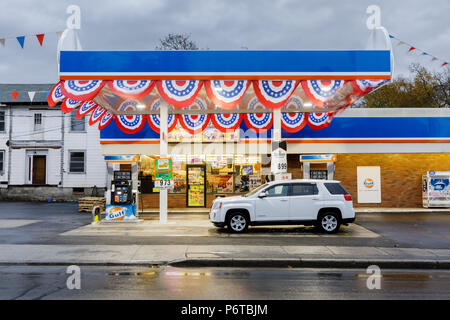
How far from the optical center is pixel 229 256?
8.64m

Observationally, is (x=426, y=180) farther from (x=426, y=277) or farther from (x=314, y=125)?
(x=426, y=277)

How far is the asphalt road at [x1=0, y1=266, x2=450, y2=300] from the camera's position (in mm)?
6055

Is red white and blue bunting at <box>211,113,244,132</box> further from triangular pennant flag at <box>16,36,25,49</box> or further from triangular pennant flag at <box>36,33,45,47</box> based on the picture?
triangular pennant flag at <box>16,36,25,49</box>

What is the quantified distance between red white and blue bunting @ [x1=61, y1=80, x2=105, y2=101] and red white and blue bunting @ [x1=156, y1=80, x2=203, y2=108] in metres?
2.03

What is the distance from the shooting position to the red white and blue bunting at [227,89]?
12.8m

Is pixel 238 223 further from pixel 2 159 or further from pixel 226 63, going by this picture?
pixel 2 159

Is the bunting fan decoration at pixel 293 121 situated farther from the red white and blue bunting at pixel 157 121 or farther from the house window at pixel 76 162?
the house window at pixel 76 162

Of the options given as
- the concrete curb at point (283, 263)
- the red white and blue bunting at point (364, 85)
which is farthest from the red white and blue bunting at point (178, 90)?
the concrete curb at point (283, 263)

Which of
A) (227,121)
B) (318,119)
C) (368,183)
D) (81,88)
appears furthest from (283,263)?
(368,183)

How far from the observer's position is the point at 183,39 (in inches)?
1373

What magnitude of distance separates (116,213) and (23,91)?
20.5 metres

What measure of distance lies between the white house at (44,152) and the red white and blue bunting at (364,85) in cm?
2001

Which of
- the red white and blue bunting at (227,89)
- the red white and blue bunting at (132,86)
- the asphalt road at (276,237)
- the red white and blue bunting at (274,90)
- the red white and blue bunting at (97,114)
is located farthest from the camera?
the red white and blue bunting at (97,114)

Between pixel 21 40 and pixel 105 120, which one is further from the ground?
pixel 21 40
